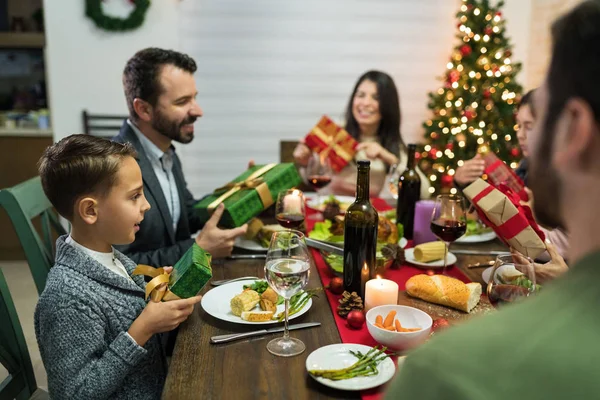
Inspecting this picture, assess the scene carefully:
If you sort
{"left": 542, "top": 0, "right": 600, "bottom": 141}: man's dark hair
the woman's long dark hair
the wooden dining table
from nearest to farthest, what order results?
{"left": 542, "top": 0, "right": 600, "bottom": 141}: man's dark hair
the wooden dining table
the woman's long dark hair

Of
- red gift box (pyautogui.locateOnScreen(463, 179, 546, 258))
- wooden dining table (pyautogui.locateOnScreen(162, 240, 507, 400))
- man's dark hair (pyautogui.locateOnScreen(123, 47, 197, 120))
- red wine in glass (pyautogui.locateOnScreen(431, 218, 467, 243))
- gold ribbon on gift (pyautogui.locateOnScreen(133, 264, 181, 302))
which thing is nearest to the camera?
→ wooden dining table (pyautogui.locateOnScreen(162, 240, 507, 400))

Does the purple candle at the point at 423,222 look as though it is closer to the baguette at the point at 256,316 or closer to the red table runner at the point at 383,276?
the red table runner at the point at 383,276

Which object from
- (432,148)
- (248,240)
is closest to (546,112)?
(248,240)

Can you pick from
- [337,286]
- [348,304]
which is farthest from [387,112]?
[348,304]

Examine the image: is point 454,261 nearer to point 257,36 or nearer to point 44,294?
point 44,294

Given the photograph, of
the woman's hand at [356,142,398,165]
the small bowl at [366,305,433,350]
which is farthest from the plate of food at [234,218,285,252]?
the woman's hand at [356,142,398,165]

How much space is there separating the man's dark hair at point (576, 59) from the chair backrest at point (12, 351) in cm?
135

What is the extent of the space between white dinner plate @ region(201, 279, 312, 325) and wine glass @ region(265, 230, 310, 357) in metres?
0.10

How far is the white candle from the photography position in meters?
1.30

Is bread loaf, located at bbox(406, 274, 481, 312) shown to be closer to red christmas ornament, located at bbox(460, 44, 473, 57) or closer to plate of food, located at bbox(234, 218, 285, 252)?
plate of food, located at bbox(234, 218, 285, 252)

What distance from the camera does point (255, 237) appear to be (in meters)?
1.87

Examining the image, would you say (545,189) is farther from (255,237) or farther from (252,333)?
(255,237)

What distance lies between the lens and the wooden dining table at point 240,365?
990mm

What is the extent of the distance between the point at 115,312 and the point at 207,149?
3171 mm
